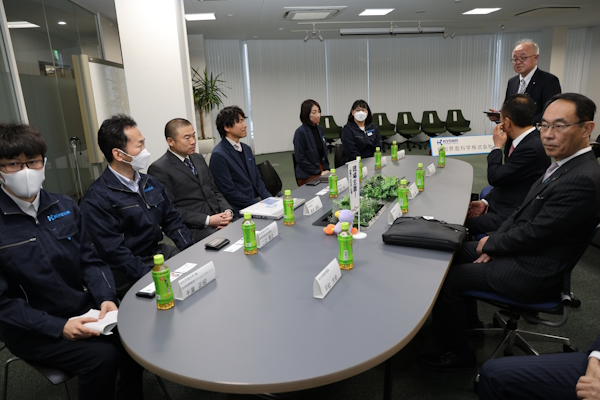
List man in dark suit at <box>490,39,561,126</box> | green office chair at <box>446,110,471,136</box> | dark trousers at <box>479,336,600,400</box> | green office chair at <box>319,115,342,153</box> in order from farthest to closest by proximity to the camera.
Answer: green office chair at <box>446,110,471,136</box>, green office chair at <box>319,115,342,153</box>, man in dark suit at <box>490,39,561,126</box>, dark trousers at <box>479,336,600,400</box>

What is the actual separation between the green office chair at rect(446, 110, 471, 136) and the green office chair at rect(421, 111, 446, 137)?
15 centimetres

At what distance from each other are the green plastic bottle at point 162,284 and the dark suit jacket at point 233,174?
5.96 ft

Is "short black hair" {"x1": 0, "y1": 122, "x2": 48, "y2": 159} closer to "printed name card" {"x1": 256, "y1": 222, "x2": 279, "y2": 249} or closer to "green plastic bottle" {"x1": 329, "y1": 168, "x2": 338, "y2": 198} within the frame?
"printed name card" {"x1": 256, "y1": 222, "x2": 279, "y2": 249}

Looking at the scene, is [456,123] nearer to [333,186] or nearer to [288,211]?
[333,186]

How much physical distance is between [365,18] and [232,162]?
542cm

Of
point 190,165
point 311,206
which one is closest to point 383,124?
point 190,165

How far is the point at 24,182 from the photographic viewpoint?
4.98 feet

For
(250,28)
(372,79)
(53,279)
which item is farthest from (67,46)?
(372,79)

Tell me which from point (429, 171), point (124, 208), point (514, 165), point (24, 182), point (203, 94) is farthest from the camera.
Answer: point (203, 94)

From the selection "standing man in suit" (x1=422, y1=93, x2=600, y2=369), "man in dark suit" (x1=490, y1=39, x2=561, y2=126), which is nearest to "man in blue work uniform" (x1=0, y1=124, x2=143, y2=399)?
"standing man in suit" (x1=422, y1=93, x2=600, y2=369)

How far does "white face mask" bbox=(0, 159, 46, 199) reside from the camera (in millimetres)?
1499

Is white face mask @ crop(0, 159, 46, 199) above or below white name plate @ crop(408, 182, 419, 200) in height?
above

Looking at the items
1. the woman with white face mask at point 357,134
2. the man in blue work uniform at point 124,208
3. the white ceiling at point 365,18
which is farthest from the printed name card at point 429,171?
the white ceiling at point 365,18

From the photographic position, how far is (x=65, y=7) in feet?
16.1
